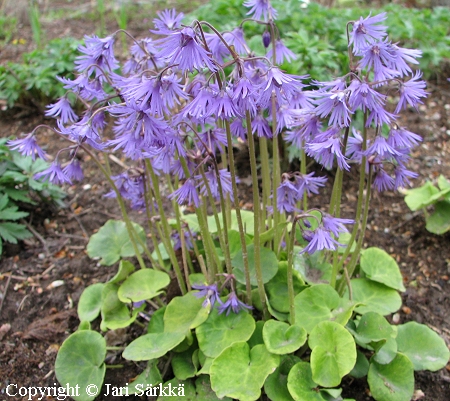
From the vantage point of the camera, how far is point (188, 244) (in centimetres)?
248

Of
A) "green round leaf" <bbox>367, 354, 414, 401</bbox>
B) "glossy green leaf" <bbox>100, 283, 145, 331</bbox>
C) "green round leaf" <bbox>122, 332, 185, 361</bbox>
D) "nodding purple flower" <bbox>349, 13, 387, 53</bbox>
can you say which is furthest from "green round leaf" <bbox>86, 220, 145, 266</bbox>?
"nodding purple flower" <bbox>349, 13, 387, 53</bbox>

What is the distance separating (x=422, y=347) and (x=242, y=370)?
97 centimetres

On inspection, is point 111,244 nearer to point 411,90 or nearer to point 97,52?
point 97,52

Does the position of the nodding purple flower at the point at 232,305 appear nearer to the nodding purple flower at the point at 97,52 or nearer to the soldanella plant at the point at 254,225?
the soldanella plant at the point at 254,225

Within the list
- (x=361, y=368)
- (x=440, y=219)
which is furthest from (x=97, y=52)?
(x=440, y=219)

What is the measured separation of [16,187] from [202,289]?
6.73ft

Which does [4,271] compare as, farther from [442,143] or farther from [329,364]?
[442,143]

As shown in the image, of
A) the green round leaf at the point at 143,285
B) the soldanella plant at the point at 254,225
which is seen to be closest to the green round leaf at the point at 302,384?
the soldanella plant at the point at 254,225

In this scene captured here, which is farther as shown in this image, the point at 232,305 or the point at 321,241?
the point at 232,305

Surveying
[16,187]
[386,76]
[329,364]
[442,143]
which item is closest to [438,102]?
[442,143]

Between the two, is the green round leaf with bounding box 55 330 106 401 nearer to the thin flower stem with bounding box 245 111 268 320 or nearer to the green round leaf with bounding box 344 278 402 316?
the thin flower stem with bounding box 245 111 268 320

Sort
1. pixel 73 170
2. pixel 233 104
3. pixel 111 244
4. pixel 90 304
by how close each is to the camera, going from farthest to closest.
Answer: pixel 111 244
pixel 90 304
pixel 73 170
pixel 233 104

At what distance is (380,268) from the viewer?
8.18 feet

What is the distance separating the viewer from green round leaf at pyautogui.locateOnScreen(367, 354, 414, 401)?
2.09 metres
